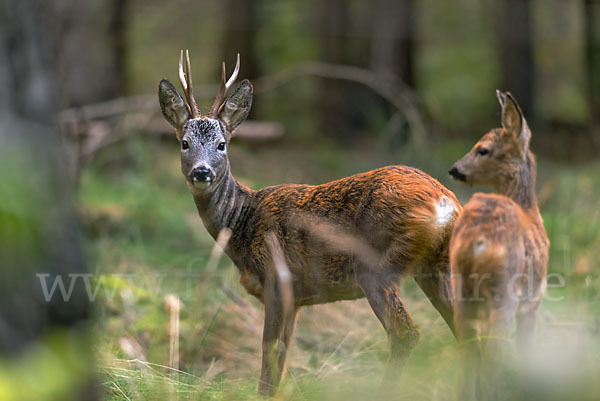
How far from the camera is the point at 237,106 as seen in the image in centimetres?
477

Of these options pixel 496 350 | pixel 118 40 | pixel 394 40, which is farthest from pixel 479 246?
pixel 394 40

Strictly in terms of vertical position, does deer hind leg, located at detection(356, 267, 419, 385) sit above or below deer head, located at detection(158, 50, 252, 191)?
below

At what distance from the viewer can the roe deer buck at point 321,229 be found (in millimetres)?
3922

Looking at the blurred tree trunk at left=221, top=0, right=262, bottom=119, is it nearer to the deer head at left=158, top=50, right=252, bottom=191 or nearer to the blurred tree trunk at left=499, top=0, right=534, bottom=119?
the blurred tree trunk at left=499, top=0, right=534, bottom=119

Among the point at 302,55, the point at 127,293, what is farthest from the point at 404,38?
the point at 127,293

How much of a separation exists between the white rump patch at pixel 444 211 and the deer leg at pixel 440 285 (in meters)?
0.23

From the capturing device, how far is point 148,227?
8859 millimetres

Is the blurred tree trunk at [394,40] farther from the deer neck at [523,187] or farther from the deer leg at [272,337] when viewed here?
the deer leg at [272,337]

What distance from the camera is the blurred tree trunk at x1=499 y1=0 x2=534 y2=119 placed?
51.3 feet

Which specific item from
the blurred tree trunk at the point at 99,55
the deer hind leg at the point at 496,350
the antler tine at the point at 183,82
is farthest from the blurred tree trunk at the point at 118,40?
the deer hind leg at the point at 496,350

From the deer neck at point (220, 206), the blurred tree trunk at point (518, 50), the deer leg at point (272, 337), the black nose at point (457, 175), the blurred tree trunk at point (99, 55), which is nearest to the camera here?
the deer leg at point (272, 337)

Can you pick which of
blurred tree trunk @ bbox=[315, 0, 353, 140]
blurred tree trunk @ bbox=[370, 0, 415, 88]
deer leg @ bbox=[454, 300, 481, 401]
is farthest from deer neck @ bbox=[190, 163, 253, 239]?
blurred tree trunk @ bbox=[315, 0, 353, 140]

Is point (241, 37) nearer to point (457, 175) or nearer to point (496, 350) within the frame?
point (457, 175)

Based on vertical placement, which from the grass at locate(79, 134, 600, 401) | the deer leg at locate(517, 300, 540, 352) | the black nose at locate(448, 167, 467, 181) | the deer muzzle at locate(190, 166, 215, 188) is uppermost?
the deer muzzle at locate(190, 166, 215, 188)
